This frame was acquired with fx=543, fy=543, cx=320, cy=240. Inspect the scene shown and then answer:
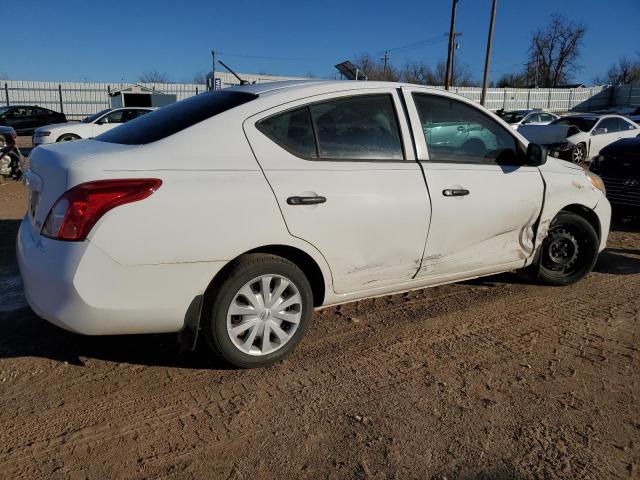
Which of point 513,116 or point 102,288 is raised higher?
point 513,116

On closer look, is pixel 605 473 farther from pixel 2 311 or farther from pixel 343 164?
pixel 2 311

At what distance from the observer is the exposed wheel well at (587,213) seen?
469 centimetres

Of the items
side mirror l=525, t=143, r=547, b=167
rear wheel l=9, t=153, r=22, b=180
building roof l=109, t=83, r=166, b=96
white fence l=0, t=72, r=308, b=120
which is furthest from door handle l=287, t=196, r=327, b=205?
building roof l=109, t=83, r=166, b=96

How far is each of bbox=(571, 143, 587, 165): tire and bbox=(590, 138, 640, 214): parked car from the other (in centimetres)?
689

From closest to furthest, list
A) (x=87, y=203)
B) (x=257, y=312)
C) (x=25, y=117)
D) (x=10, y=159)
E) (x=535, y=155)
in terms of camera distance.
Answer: (x=87, y=203) < (x=257, y=312) < (x=535, y=155) < (x=10, y=159) < (x=25, y=117)

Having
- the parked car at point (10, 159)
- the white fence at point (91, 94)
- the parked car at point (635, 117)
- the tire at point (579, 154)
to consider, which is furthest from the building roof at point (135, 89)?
the parked car at point (635, 117)

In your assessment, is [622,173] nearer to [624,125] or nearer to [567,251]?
[567,251]

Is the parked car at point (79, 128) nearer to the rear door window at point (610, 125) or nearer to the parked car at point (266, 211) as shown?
the parked car at point (266, 211)

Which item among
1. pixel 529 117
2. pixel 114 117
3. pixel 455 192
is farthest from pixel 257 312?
pixel 529 117

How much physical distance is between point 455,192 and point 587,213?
1766 mm

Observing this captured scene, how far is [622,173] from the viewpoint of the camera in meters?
7.52

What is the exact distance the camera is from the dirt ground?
247 cm

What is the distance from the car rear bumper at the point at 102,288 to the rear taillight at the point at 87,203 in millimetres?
69

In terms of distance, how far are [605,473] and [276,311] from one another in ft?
6.03
